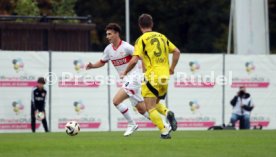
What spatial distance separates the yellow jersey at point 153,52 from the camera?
54.0 ft

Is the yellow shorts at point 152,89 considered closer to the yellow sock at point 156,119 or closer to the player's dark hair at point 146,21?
the yellow sock at point 156,119

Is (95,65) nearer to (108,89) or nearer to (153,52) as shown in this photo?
(153,52)

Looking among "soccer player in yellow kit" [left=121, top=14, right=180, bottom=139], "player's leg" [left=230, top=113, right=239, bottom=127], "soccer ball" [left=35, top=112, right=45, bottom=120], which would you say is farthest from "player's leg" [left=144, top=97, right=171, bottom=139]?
"player's leg" [left=230, top=113, right=239, bottom=127]

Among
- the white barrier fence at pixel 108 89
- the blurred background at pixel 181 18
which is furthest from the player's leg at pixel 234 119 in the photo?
the blurred background at pixel 181 18

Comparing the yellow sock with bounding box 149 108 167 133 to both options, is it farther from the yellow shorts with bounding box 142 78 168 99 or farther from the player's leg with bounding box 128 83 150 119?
the player's leg with bounding box 128 83 150 119

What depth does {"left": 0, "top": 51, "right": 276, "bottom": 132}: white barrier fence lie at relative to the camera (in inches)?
1114

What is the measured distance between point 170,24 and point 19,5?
801 inches

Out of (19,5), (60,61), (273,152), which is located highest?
(19,5)

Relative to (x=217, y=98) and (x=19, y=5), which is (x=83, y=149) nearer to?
(x=217, y=98)

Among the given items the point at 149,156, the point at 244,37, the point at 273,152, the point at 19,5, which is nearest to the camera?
the point at 149,156

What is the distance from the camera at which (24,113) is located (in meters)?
28.3

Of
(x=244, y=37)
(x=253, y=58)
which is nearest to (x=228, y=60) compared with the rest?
(x=253, y=58)

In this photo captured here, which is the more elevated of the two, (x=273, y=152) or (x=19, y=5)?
(x=19, y=5)

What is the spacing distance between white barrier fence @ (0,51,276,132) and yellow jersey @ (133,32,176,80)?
40.1 ft
